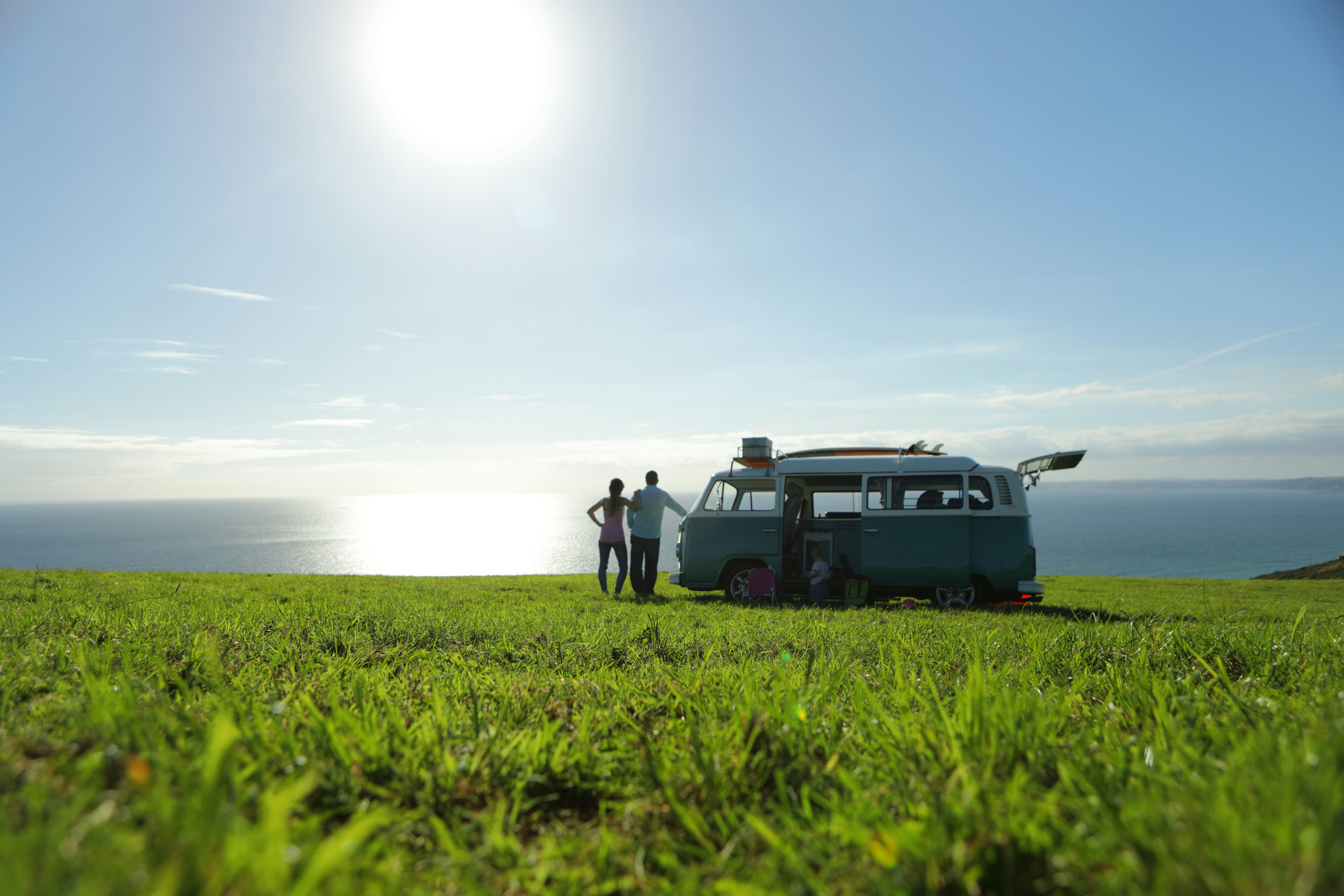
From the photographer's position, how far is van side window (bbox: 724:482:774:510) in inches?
436

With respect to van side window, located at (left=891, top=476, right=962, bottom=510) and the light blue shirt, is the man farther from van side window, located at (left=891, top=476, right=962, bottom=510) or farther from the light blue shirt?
van side window, located at (left=891, top=476, right=962, bottom=510)

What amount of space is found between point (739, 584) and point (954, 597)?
349cm

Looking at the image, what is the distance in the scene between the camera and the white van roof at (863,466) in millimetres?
10305

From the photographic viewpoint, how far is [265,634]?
4559 mm

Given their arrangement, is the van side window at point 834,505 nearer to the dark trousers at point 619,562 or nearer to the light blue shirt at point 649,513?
the light blue shirt at point 649,513

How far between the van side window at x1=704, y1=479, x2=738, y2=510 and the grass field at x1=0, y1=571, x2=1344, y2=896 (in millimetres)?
6988

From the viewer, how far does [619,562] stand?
11.6 metres

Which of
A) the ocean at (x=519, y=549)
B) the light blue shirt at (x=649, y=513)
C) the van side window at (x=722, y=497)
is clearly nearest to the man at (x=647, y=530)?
the light blue shirt at (x=649, y=513)

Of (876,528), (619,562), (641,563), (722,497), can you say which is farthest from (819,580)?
(619,562)

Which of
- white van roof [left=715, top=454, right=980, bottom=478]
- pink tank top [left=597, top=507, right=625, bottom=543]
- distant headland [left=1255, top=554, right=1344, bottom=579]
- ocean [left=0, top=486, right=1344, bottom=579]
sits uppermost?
white van roof [left=715, top=454, right=980, bottom=478]

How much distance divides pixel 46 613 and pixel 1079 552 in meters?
124

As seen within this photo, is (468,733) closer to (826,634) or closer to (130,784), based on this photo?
(130,784)

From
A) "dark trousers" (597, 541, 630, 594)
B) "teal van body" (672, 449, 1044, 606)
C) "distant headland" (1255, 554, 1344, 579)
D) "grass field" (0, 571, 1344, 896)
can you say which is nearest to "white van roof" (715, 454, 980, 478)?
"teal van body" (672, 449, 1044, 606)

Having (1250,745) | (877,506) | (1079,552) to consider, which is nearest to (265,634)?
(1250,745)
